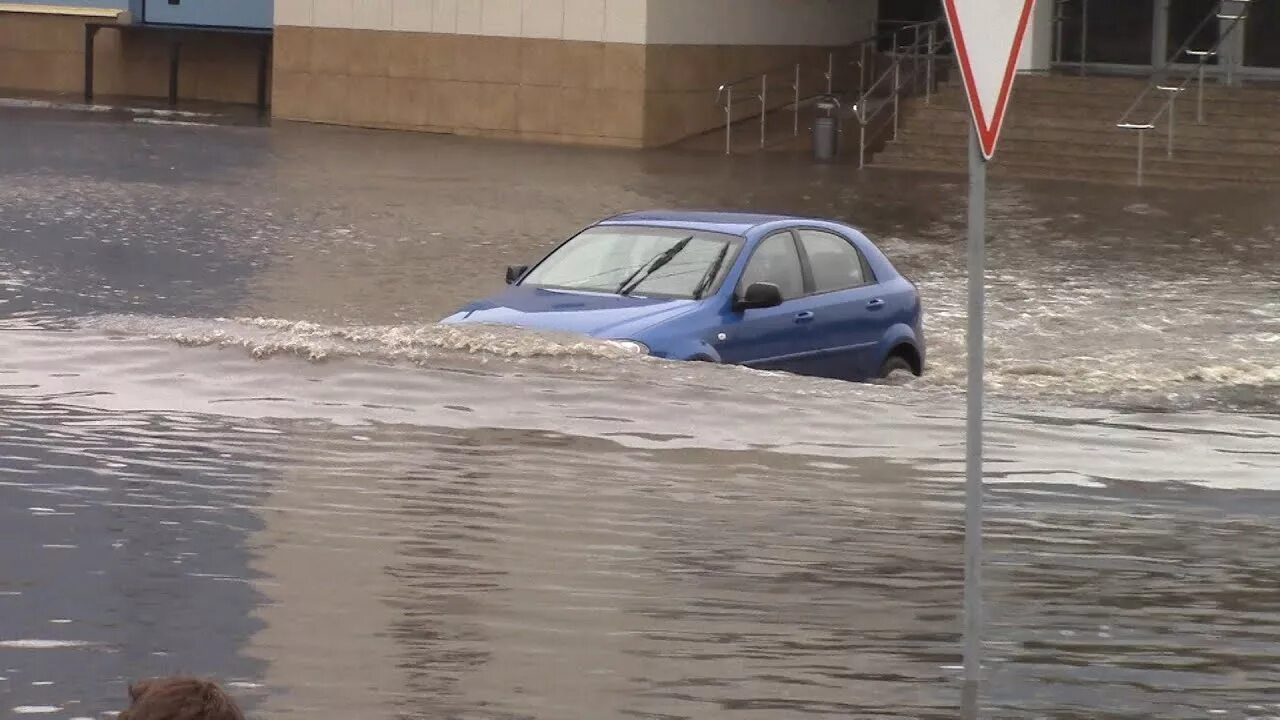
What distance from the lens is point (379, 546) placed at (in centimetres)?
824

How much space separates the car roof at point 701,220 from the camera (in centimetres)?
1352

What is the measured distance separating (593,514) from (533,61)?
30827mm

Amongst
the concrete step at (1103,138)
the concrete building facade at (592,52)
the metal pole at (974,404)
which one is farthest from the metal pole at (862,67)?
the metal pole at (974,404)

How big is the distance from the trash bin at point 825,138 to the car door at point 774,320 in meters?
22.9

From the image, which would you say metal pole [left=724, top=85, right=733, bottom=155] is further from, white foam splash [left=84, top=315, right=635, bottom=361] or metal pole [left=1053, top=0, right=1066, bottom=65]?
white foam splash [left=84, top=315, right=635, bottom=361]

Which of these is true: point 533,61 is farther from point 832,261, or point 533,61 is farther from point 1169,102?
point 832,261

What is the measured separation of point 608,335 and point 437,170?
65.8 ft

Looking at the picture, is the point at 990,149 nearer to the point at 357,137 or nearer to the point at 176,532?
the point at 176,532

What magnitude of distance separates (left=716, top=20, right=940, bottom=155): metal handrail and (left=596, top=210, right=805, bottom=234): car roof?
23.3 metres

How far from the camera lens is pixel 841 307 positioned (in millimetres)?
13469

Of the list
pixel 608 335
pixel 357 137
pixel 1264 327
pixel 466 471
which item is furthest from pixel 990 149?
pixel 357 137

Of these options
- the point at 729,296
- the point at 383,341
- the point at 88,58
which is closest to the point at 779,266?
the point at 729,296

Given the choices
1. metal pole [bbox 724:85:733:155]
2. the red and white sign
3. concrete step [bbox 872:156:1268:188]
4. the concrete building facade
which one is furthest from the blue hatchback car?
the concrete building facade

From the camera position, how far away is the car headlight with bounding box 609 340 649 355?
39.5 ft
